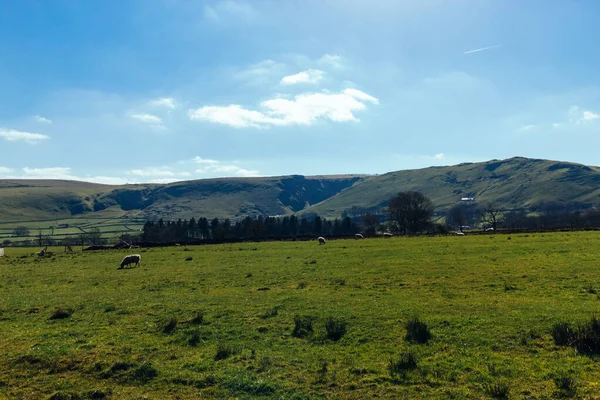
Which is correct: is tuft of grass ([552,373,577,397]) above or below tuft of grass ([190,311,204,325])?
above

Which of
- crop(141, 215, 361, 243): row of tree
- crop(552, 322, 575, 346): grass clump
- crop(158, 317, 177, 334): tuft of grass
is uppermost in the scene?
crop(552, 322, 575, 346): grass clump

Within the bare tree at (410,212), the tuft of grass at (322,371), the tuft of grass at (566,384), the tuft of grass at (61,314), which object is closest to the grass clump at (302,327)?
the tuft of grass at (322,371)

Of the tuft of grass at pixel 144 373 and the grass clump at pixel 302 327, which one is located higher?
the grass clump at pixel 302 327

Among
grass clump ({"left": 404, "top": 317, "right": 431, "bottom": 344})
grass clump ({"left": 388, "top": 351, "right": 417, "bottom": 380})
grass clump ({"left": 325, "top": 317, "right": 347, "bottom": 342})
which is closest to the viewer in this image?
grass clump ({"left": 388, "top": 351, "right": 417, "bottom": 380})

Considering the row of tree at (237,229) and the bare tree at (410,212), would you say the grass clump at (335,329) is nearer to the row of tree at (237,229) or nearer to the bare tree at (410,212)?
the bare tree at (410,212)

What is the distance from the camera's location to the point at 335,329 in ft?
47.5

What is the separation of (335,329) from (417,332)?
116 inches

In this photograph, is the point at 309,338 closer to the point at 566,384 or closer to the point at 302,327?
the point at 302,327

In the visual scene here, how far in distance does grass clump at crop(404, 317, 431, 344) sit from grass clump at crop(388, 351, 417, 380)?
164 centimetres

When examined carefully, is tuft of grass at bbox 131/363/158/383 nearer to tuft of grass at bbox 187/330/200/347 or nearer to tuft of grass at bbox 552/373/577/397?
tuft of grass at bbox 187/330/200/347

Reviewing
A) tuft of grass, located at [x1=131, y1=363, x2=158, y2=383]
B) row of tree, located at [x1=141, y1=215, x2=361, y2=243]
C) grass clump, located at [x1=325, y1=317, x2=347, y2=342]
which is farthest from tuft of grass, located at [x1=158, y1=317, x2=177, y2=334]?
row of tree, located at [x1=141, y1=215, x2=361, y2=243]

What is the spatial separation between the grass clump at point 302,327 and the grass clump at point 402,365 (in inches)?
158

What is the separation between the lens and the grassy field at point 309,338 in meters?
10.3

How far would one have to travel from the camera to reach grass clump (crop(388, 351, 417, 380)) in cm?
1068
